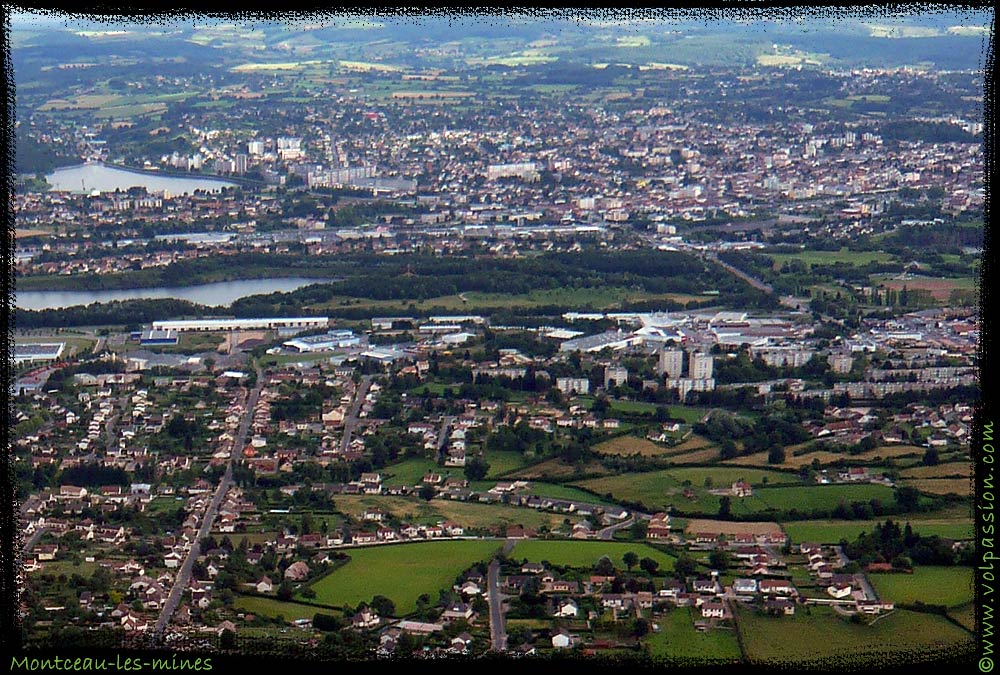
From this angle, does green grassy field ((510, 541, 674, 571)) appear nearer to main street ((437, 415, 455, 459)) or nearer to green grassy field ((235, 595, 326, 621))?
green grassy field ((235, 595, 326, 621))

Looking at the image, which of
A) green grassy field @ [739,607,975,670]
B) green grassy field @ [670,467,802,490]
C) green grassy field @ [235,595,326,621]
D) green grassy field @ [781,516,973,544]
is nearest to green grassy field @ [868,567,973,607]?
green grassy field @ [739,607,975,670]

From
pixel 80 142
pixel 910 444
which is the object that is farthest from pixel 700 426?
pixel 80 142

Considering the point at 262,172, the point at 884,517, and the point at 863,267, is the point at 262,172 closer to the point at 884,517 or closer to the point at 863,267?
the point at 863,267

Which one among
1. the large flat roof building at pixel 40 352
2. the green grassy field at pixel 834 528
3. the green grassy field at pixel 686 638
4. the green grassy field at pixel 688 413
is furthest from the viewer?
the large flat roof building at pixel 40 352

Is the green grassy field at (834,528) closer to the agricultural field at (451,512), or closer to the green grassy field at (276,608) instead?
the agricultural field at (451,512)

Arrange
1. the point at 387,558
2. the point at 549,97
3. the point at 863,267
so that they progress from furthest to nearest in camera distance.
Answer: the point at 549,97
the point at 863,267
the point at 387,558

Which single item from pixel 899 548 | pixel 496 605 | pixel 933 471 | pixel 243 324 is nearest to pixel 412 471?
pixel 933 471

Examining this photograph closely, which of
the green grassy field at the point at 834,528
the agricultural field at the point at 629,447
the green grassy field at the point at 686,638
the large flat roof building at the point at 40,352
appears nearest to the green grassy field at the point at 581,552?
the green grassy field at the point at 834,528

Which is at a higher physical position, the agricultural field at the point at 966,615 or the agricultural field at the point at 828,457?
the agricultural field at the point at 966,615
